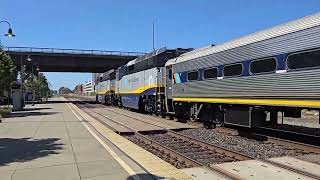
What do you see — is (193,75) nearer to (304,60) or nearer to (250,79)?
(250,79)

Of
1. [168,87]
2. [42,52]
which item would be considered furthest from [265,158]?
[42,52]

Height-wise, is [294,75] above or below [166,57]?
below

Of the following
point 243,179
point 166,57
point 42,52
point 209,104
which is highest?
point 42,52

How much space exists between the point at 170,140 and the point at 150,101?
1179 cm

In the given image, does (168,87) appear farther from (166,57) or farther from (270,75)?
(270,75)

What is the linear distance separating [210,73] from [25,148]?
8.28 metres

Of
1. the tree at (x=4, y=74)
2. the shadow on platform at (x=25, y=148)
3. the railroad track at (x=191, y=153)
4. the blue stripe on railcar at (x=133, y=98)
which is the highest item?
the tree at (x=4, y=74)

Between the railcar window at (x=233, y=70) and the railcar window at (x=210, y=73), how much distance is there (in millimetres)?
829

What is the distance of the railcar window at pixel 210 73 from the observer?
16.8 meters

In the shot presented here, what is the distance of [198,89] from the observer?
60.9 ft

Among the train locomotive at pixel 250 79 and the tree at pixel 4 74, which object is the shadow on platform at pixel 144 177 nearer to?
the train locomotive at pixel 250 79

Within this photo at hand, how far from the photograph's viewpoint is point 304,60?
11539mm

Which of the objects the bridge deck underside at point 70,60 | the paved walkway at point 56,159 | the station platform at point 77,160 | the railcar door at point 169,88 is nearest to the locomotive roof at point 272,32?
the railcar door at point 169,88

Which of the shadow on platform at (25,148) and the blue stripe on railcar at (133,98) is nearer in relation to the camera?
the shadow on platform at (25,148)
